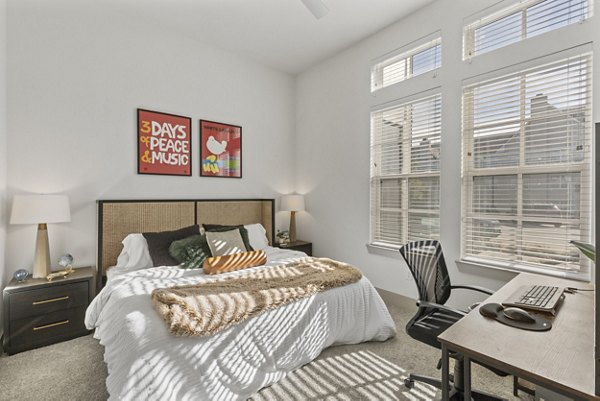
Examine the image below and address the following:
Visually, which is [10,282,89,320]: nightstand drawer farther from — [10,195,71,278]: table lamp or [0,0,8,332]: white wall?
[0,0,8,332]: white wall

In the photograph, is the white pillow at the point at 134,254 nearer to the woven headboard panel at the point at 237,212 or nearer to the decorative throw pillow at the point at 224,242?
the decorative throw pillow at the point at 224,242

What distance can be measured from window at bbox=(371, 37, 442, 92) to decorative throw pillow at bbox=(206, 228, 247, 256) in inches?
93.8

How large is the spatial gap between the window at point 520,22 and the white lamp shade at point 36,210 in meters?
3.91

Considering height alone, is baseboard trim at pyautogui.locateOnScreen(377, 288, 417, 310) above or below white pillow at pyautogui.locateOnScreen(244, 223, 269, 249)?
below

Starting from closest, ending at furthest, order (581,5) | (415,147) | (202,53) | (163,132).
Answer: (581,5)
(415,147)
(163,132)
(202,53)

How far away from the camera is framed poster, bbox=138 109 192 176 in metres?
3.22

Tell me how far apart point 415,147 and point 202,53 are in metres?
2.83

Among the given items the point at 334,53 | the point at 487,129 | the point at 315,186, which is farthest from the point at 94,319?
the point at 334,53

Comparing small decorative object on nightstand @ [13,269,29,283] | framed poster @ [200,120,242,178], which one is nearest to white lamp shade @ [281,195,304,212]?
framed poster @ [200,120,242,178]

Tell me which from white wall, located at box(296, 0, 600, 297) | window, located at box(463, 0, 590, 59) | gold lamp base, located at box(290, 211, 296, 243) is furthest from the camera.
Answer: gold lamp base, located at box(290, 211, 296, 243)

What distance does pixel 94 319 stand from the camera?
2270 millimetres

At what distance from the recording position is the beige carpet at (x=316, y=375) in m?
1.86

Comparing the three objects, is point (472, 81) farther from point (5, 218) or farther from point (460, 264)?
point (5, 218)

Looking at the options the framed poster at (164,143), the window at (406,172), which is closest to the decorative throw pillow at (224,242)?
the framed poster at (164,143)
